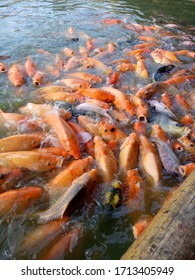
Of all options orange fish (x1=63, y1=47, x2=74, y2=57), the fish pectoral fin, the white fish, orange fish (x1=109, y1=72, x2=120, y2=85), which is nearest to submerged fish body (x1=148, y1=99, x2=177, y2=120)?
the white fish

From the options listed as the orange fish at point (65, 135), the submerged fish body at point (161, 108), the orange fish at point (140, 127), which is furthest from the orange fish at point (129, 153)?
the submerged fish body at point (161, 108)

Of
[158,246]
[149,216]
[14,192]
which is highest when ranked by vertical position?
[158,246]

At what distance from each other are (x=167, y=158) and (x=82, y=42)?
6239 mm

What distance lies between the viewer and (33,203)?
13.2 ft

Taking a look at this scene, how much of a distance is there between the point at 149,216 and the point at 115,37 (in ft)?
25.5

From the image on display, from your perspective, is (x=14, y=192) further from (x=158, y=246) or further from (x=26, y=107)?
(x=26, y=107)

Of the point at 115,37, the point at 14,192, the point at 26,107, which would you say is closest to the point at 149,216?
the point at 14,192

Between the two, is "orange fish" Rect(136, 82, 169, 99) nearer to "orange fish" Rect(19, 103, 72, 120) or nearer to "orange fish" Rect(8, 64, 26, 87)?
"orange fish" Rect(19, 103, 72, 120)

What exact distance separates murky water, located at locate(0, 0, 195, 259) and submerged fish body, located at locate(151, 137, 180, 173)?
7.8 inches

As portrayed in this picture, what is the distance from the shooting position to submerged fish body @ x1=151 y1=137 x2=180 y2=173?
4.69m

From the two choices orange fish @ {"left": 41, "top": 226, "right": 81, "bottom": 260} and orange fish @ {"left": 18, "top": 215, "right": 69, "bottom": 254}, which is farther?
orange fish @ {"left": 18, "top": 215, "right": 69, "bottom": 254}

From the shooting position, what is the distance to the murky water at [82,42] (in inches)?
144
